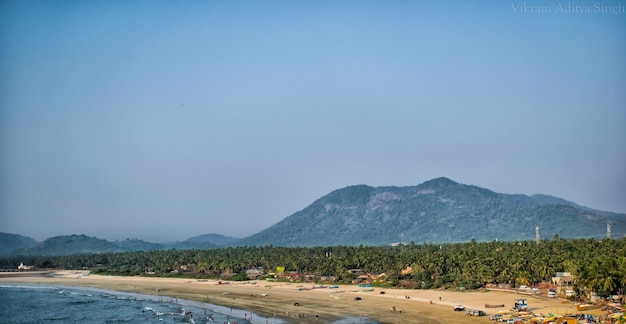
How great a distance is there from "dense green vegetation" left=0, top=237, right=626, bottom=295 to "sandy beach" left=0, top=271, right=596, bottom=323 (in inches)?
171

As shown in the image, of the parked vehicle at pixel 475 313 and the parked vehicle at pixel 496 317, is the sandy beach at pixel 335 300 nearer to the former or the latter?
the parked vehicle at pixel 496 317

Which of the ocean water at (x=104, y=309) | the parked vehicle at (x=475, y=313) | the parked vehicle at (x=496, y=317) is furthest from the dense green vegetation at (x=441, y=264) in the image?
the ocean water at (x=104, y=309)

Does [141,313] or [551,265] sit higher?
[551,265]

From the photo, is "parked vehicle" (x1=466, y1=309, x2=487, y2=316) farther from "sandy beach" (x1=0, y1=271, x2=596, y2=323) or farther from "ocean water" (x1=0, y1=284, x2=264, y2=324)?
"ocean water" (x1=0, y1=284, x2=264, y2=324)

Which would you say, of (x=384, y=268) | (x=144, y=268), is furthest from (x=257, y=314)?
(x=144, y=268)

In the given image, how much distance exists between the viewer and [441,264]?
100 metres

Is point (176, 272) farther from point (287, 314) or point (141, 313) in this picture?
point (287, 314)

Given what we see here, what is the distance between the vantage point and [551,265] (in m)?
84.6

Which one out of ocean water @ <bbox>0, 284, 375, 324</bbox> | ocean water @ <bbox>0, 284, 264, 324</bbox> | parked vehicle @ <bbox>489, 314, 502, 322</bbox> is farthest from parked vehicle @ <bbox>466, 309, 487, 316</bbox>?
ocean water @ <bbox>0, 284, 264, 324</bbox>

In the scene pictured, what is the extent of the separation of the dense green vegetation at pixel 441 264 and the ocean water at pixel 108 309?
84.0ft

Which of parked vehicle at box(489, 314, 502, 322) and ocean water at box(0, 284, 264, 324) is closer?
parked vehicle at box(489, 314, 502, 322)

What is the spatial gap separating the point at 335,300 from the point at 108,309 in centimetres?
3083

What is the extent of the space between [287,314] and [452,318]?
1946 cm

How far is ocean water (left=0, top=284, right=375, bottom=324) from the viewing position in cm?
7406
